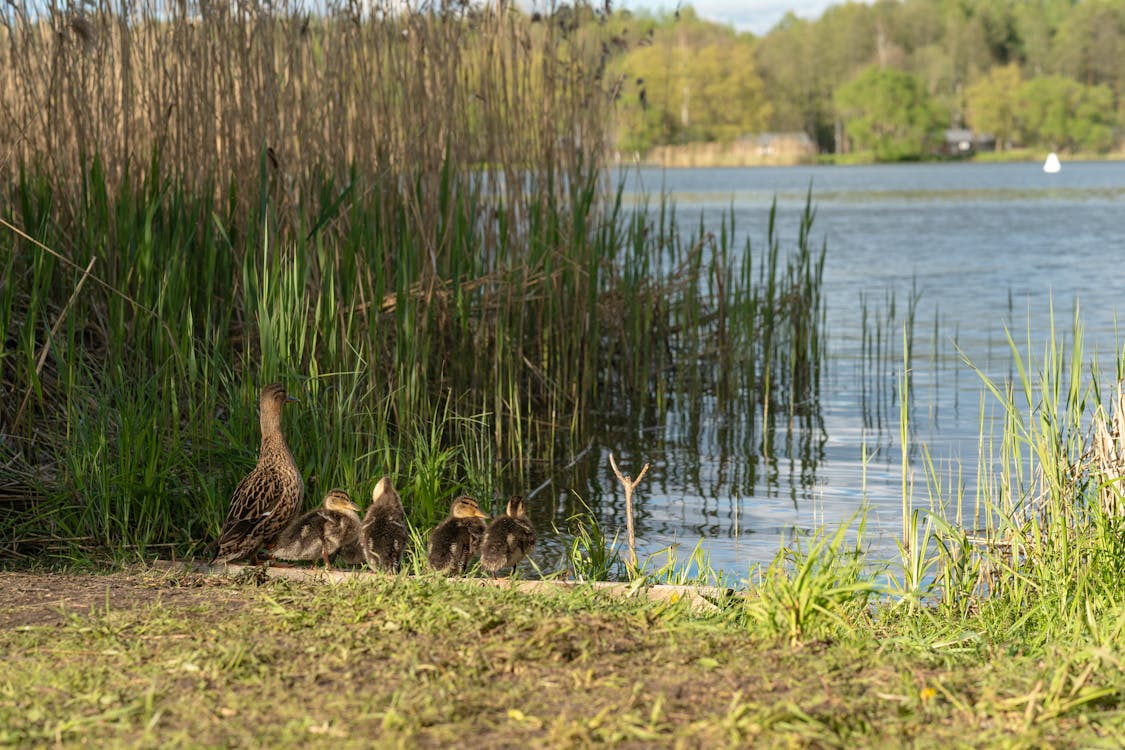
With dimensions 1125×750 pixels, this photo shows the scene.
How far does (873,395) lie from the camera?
11.8m

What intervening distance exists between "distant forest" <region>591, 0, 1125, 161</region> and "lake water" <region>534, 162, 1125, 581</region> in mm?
53183

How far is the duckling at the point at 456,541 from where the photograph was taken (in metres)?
5.56

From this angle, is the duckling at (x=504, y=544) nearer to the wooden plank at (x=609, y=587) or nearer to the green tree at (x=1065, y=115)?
the wooden plank at (x=609, y=587)

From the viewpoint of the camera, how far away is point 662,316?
Result: 35.1 feet

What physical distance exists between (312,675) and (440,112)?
5.76 meters

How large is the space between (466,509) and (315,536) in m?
0.65

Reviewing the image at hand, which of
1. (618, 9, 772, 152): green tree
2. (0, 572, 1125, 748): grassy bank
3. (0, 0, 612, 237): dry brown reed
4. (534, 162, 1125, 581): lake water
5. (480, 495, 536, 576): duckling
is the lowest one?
(534, 162, 1125, 581): lake water

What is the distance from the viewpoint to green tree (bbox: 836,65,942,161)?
110m

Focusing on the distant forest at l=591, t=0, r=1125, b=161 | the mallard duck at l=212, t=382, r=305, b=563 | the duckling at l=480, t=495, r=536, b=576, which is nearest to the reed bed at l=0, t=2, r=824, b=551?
the mallard duck at l=212, t=382, r=305, b=563

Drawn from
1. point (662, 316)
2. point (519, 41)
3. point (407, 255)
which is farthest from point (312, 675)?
point (662, 316)

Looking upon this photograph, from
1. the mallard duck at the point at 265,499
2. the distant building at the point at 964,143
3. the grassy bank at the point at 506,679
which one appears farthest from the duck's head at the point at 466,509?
the distant building at the point at 964,143

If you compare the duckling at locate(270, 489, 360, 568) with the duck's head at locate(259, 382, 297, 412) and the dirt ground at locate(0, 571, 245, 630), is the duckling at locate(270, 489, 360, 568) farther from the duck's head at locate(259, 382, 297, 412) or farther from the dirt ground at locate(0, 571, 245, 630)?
the duck's head at locate(259, 382, 297, 412)

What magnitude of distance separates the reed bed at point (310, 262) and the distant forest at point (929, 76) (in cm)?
7052

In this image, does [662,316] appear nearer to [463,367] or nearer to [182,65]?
[463,367]
